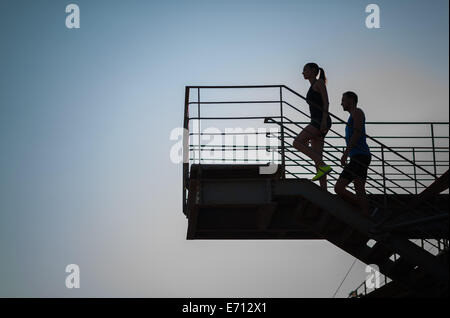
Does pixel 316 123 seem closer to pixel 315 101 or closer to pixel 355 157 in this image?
pixel 315 101

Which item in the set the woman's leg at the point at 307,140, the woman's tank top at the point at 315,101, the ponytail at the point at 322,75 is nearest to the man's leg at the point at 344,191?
the woman's leg at the point at 307,140

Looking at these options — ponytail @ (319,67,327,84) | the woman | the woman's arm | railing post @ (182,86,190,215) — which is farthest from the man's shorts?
railing post @ (182,86,190,215)

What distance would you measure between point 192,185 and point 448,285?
12.8ft

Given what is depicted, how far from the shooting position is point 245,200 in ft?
34.9

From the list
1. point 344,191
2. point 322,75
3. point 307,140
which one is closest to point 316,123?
point 307,140

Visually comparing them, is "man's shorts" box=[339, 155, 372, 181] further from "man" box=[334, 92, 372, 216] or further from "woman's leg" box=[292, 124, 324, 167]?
"woman's leg" box=[292, 124, 324, 167]

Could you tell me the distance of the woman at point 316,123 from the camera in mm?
10516

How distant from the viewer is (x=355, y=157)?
1031cm

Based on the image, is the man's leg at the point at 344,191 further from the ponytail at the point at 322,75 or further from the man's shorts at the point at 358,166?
the ponytail at the point at 322,75

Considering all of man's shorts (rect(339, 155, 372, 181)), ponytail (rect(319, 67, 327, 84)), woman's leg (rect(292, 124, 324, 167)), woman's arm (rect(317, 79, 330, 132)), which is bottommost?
man's shorts (rect(339, 155, 372, 181))

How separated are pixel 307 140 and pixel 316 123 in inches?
11.2

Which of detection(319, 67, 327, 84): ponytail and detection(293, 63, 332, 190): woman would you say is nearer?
detection(293, 63, 332, 190): woman

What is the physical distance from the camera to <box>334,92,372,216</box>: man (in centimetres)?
1027

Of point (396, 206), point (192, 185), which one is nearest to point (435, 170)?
point (396, 206)
